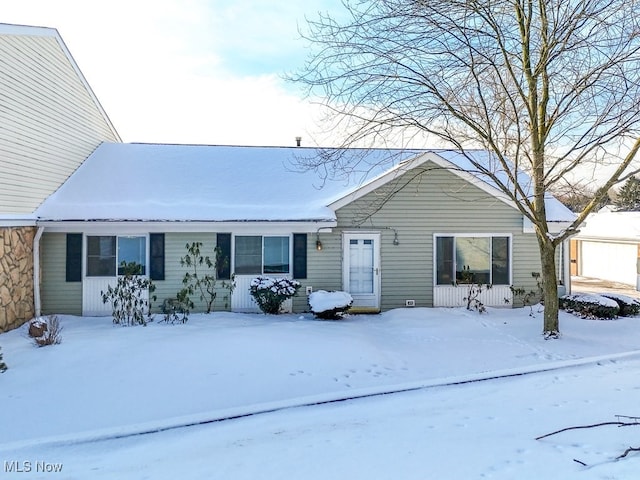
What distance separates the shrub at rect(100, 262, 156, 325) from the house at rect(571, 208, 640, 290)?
15749 mm

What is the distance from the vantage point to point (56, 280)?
11312 mm

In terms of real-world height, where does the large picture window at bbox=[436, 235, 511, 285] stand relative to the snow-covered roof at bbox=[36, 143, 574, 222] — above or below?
below

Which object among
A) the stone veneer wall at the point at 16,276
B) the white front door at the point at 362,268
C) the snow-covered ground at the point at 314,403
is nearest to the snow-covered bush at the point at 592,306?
the snow-covered ground at the point at 314,403

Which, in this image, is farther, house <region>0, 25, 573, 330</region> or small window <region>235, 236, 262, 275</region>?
small window <region>235, 236, 262, 275</region>

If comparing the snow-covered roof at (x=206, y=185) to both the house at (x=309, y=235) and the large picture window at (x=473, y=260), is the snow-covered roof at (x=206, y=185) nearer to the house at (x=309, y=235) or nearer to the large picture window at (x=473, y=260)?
the house at (x=309, y=235)

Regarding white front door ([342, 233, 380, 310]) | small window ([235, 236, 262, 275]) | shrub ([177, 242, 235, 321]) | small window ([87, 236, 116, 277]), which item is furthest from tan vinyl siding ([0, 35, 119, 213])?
white front door ([342, 233, 380, 310])

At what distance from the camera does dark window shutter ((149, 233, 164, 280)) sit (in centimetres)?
1152

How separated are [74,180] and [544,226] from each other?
1178cm

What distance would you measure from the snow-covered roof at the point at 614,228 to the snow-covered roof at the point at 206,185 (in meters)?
8.05

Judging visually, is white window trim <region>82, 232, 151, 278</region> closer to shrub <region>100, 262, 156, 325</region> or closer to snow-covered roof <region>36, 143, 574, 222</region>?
shrub <region>100, 262, 156, 325</region>

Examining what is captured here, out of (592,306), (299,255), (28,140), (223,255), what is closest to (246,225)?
(223,255)

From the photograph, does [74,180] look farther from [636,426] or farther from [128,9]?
[636,426]

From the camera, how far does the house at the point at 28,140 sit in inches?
379

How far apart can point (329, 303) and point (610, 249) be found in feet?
53.4
